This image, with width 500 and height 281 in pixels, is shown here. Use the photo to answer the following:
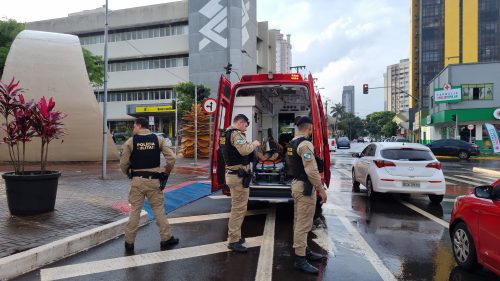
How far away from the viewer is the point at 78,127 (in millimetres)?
16375

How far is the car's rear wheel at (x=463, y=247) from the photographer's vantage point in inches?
178

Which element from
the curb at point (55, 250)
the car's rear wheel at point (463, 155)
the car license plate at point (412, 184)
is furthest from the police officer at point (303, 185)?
the car's rear wheel at point (463, 155)

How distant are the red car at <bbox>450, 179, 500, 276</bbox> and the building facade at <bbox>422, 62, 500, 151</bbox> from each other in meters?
36.3

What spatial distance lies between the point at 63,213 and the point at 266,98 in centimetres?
522

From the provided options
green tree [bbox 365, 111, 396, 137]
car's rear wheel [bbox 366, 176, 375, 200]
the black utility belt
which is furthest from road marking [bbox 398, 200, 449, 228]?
green tree [bbox 365, 111, 396, 137]

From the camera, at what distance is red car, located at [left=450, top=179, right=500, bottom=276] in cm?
406

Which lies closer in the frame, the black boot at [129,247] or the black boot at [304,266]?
the black boot at [304,266]

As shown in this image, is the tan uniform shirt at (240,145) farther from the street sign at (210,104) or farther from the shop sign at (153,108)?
the shop sign at (153,108)

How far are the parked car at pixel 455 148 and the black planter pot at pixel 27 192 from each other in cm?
2687

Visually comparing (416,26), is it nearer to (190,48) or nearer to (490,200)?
(190,48)

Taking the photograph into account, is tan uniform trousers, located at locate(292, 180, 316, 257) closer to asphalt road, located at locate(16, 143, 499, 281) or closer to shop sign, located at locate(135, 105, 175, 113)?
asphalt road, located at locate(16, 143, 499, 281)

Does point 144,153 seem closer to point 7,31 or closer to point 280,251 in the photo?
point 280,251

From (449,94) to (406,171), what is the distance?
1350 inches

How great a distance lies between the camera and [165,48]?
180 ft
